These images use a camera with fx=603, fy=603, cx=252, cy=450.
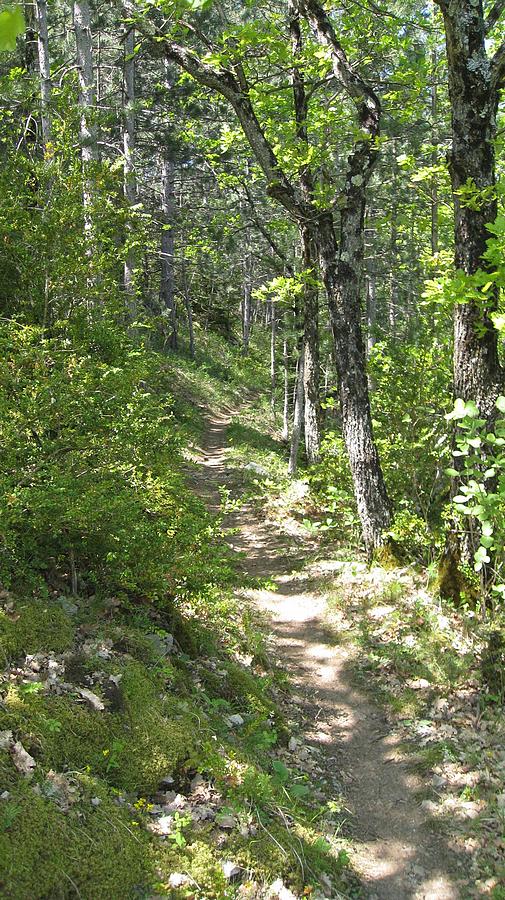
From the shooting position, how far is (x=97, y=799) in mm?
3145

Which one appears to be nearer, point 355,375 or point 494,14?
point 494,14

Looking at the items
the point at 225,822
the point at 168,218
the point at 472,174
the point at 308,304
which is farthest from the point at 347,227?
the point at 168,218

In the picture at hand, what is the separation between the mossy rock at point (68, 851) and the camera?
260 centimetres

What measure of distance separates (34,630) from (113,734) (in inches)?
33.2

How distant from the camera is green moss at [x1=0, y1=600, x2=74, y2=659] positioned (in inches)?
147

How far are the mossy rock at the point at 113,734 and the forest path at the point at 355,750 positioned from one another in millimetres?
1426

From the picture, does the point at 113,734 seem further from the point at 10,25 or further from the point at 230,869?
the point at 10,25

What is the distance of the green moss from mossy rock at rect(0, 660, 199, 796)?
0.38 metres

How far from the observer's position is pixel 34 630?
12.9 feet

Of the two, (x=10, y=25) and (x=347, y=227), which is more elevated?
(x=347, y=227)

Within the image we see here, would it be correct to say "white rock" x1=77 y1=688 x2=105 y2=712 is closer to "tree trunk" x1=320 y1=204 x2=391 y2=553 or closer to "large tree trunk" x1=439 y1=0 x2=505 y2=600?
"large tree trunk" x1=439 y1=0 x2=505 y2=600

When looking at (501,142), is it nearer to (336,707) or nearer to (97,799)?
(336,707)

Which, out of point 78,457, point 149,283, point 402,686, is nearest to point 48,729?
point 78,457

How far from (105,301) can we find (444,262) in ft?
13.9
